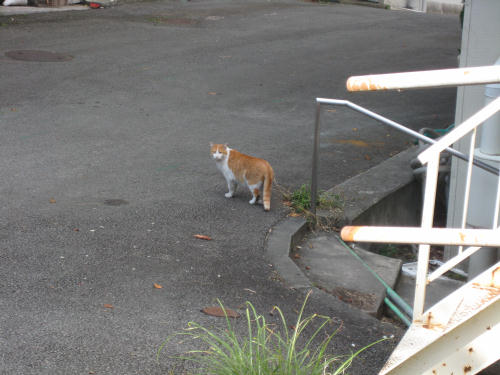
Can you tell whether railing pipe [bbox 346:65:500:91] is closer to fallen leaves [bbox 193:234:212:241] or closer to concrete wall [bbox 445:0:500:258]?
fallen leaves [bbox 193:234:212:241]

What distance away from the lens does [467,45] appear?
609 cm

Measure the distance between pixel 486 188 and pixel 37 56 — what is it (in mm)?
8610

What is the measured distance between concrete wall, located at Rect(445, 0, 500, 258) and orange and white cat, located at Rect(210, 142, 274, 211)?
2.01m

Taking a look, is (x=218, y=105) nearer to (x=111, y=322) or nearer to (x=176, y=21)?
(x=111, y=322)

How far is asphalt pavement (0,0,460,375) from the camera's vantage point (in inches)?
155

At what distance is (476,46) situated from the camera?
6035mm

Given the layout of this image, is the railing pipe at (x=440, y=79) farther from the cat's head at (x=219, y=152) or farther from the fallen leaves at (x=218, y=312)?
the cat's head at (x=219, y=152)

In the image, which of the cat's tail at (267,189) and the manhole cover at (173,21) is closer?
the cat's tail at (267,189)

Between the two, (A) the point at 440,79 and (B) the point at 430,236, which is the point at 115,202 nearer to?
(A) the point at 440,79

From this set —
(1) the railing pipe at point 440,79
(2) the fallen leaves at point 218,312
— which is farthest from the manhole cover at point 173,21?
(1) the railing pipe at point 440,79

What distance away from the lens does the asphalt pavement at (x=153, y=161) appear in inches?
155

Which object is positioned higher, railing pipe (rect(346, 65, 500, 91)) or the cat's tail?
railing pipe (rect(346, 65, 500, 91))

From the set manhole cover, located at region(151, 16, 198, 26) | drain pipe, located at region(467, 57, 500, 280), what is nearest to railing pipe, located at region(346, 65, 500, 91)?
drain pipe, located at region(467, 57, 500, 280)

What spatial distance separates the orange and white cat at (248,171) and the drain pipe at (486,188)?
1.86m
